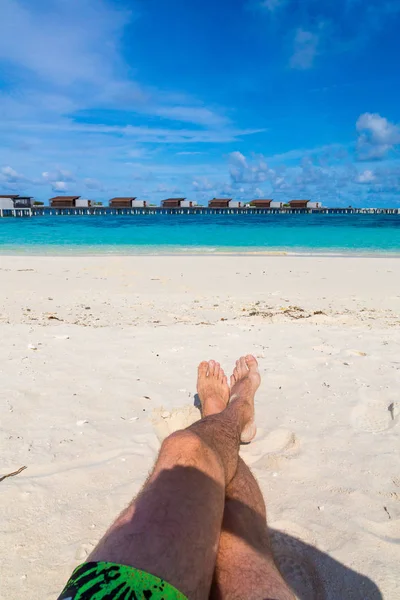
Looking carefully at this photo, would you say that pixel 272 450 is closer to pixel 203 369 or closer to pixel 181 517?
pixel 203 369

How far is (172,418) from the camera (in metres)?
2.40

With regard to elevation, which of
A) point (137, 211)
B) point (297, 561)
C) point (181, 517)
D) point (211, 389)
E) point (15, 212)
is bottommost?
point (297, 561)

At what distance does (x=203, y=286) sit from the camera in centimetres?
713

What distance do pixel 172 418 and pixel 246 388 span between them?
1.54ft

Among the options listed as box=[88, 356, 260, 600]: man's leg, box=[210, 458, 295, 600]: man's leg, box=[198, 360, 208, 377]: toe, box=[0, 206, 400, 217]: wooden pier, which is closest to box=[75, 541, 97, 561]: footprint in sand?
box=[88, 356, 260, 600]: man's leg

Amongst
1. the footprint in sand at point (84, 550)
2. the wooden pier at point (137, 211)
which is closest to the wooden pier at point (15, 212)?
the wooden pier at point (137, 211)

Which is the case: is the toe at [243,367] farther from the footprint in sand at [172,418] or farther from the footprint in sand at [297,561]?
the footprint in sand at [297,561]

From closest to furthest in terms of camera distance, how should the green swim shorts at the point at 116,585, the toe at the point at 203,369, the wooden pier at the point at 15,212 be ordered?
the green swim shorts at the point at 116,585, the toe at the point at 203,369, the wooden pier at the point at 15,212

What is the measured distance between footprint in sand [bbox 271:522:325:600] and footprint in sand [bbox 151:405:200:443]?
32.9 inches

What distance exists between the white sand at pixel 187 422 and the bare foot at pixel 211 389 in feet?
0.41

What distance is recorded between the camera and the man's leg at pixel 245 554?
3.70 feet

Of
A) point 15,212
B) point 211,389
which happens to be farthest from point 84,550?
point 15,212

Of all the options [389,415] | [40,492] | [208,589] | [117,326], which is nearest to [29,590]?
[40,492]

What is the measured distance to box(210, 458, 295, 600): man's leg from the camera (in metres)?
1.13
